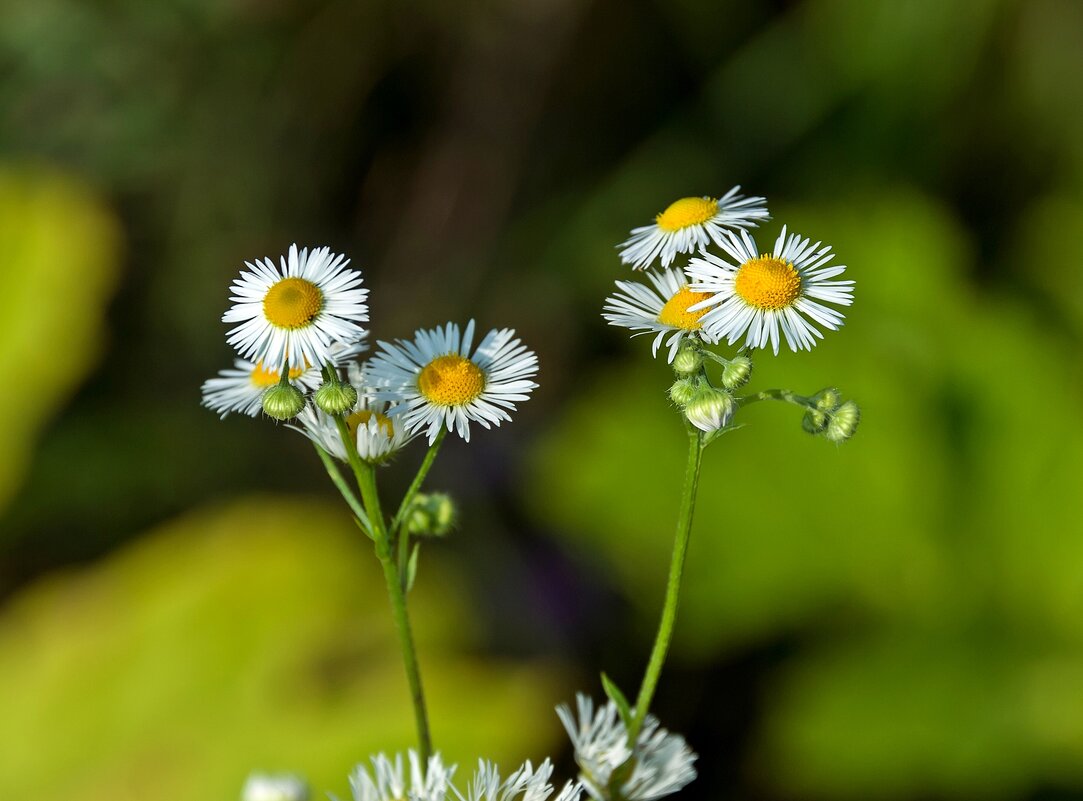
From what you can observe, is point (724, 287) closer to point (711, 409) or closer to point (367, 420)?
point (711, 409)

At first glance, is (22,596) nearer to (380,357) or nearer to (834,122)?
(380,357)

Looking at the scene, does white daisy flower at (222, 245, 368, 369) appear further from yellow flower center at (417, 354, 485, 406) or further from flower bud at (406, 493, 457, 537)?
flower bud at (406, 493, 457, 537)

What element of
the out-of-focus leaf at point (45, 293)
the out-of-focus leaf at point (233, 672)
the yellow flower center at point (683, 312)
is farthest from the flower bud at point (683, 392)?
the out-of-focus leaf at point (45, 293)

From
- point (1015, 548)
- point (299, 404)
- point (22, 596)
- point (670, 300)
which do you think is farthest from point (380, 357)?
point (1015, 548)

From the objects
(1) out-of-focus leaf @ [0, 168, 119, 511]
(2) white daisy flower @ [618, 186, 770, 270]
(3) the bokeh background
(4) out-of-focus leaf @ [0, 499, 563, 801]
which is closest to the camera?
(2) white daisy flower @ [618, 186, 770, 270]

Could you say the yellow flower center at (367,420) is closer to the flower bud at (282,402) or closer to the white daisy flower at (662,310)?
the flower bud at (282,402)

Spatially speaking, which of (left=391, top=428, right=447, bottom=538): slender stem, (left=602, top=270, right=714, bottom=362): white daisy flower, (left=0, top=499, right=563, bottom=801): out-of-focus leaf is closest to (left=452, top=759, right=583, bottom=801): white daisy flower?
(left=391, top=428, right=447, bottom=538): slender stem
